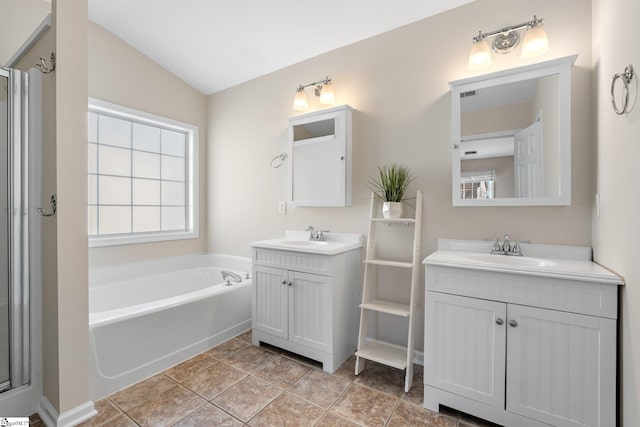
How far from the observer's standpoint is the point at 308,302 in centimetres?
213

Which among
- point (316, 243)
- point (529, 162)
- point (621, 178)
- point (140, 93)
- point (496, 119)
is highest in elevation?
point (140, 93)

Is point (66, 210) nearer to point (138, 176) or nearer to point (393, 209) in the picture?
point (138, 176)

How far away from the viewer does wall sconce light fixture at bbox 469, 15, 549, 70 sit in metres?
1.70

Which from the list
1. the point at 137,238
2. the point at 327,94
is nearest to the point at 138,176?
the point at 137,238

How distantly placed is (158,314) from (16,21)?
246 centimetres

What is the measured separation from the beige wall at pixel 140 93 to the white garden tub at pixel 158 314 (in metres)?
0.13

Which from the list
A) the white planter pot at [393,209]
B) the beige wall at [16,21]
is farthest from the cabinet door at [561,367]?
the beige wall at [16,21]

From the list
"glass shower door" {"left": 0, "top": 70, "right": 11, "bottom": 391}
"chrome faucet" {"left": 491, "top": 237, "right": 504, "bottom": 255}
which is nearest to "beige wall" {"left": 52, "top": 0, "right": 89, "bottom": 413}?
"glass shower door" {"left": 0, "top": 70, "right": 11, "bottom": 391}

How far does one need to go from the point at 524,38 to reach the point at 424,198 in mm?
1113

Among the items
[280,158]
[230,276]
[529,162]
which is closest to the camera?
[529,162]

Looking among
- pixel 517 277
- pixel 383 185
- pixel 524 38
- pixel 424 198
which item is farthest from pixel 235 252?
pixel 524 38

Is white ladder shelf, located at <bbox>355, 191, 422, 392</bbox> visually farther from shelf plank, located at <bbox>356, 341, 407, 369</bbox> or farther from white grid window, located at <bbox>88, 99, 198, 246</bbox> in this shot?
white grid window, located at <bbox>88, 99, 198, 246</bbox>

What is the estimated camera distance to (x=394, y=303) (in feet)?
7.28

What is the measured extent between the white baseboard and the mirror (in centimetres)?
244
